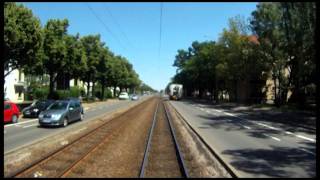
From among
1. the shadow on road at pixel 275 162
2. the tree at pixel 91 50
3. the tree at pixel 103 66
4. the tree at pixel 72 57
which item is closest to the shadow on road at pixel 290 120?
the shadow on road at pixel 275 162

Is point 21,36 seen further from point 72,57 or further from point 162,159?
point 162,159

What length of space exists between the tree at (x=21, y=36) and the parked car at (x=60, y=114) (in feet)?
24.9

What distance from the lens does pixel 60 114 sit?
92.9 feet

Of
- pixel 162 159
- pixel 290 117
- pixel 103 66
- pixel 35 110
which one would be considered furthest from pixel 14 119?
pixel 103 66

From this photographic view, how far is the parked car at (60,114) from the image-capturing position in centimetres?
2788

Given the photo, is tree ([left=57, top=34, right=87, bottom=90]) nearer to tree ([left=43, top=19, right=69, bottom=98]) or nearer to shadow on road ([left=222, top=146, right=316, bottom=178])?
tree ([left=43, top=19, right=69, bottom=98])

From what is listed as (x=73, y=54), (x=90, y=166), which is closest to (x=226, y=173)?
(x=90, y=166)

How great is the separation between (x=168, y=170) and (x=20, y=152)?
584 centimetres

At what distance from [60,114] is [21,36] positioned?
10.9 metres

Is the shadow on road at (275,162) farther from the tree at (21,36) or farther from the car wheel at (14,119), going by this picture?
the tree at (21,36)

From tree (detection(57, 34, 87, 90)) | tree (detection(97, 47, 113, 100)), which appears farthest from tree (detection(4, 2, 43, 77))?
tree (detection(97, 47, 113, 100))

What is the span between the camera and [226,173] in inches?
508

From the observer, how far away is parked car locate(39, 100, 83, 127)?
27.9 metres

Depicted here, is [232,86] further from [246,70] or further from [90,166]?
[90,166]
